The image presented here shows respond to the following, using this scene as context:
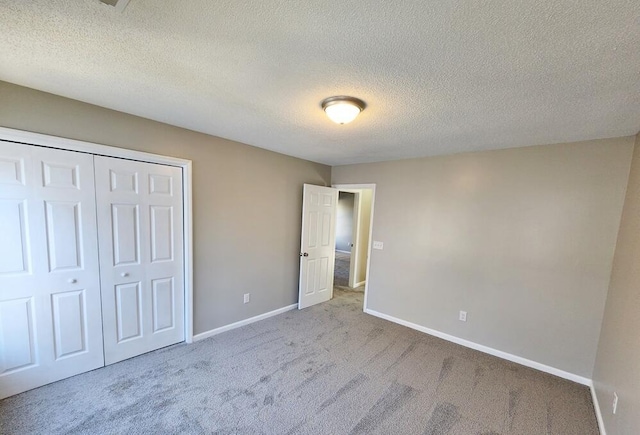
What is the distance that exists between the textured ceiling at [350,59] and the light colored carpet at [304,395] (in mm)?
2402

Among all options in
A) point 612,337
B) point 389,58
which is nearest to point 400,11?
point 389,58

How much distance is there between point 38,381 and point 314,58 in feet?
10.8

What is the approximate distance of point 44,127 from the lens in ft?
6.51

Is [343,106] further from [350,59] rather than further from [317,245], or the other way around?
[317,245]

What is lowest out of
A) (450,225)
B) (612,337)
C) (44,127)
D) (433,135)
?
(612,337)

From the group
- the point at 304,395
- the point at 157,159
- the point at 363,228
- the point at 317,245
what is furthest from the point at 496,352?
the point at 157,159

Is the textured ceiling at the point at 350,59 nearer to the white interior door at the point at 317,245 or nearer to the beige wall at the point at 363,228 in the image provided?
the white interior door at the point at 317,245

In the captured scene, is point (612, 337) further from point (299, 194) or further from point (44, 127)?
point (44, 127)

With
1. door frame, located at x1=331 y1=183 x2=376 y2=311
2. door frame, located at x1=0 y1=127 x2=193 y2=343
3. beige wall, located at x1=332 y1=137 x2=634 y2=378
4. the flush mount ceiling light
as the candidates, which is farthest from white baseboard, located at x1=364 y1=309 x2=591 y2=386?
the flush mount ceiling light

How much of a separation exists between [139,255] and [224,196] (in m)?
1.07

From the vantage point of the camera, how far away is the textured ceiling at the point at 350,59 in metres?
1.04

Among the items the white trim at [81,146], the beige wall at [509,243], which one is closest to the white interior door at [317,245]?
the beige wall at [509,243]

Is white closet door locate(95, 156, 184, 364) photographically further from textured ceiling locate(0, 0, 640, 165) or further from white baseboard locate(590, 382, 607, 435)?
white baseboard locate(590, 382, 607, 435)

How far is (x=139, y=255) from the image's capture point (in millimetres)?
2512
